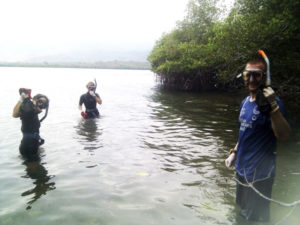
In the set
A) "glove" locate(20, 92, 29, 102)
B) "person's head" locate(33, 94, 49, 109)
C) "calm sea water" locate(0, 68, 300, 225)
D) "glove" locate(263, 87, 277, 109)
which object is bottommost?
"calm sea water" locate(0, 68, 300, 225)

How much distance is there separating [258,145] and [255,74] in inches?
38.9

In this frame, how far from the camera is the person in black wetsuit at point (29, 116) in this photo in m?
6.19

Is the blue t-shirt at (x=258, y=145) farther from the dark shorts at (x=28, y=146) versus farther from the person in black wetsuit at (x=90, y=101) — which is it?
the person in black wetsuit at (x=90, y=101)

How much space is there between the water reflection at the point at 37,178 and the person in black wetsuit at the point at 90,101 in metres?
5.02

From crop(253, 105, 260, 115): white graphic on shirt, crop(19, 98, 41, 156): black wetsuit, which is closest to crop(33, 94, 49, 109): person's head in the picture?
crop(19, 98, 41, 156): black wetsuit

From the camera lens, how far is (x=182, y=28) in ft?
98.8

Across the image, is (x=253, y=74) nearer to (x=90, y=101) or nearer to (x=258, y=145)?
(x=258, y=145)

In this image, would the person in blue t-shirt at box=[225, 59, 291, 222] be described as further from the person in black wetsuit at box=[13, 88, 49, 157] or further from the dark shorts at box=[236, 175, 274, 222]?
the person in black wetsuit at box=[13, 88, 49, 157]

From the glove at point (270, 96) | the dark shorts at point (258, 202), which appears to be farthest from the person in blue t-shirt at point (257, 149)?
the glove at point (270, 96)

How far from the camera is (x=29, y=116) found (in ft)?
20.7

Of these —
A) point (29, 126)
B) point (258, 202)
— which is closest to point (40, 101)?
point (29, 126)

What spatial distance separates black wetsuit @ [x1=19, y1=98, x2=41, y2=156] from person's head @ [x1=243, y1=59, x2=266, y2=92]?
5.47 m

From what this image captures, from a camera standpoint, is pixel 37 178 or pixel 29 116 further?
pixel 29 116

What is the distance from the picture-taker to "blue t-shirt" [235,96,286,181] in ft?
10.4
